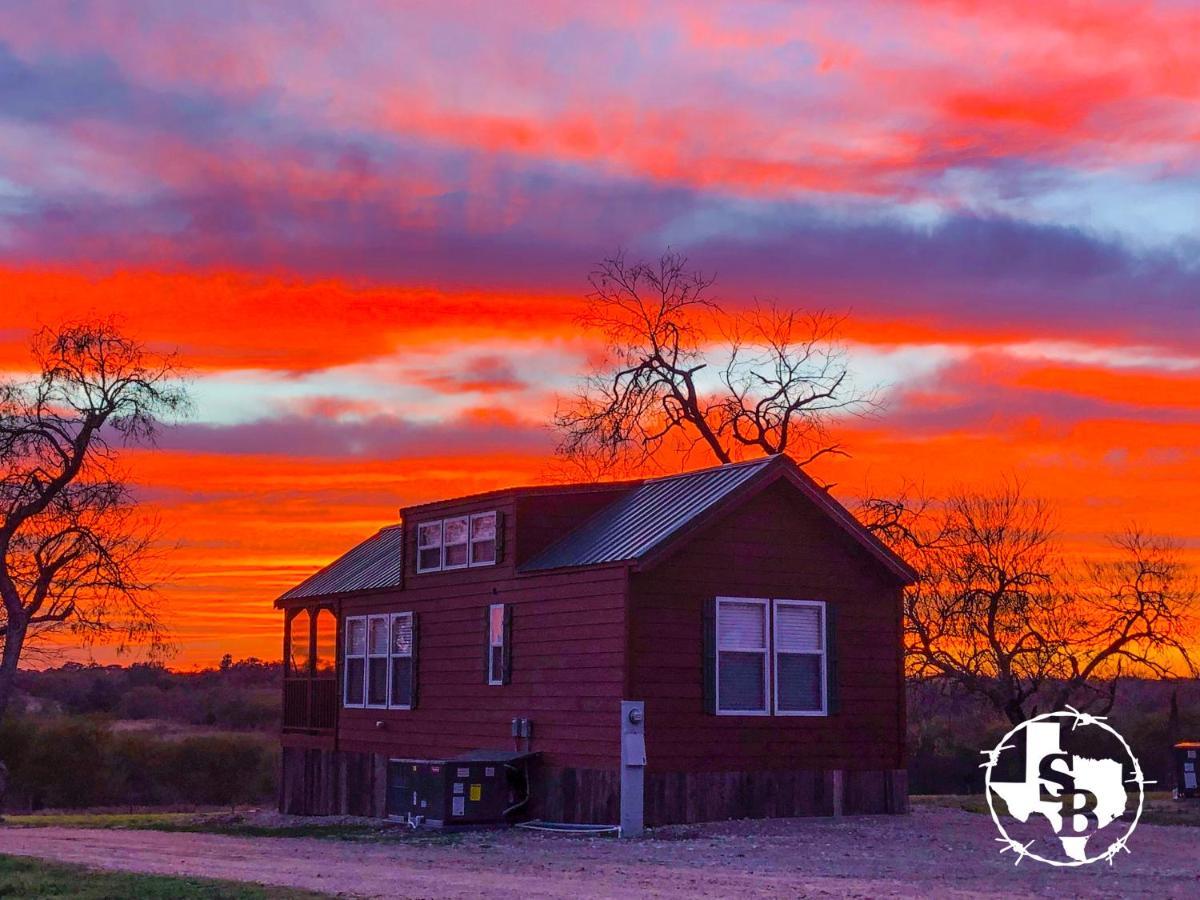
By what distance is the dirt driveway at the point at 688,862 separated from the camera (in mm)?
15359

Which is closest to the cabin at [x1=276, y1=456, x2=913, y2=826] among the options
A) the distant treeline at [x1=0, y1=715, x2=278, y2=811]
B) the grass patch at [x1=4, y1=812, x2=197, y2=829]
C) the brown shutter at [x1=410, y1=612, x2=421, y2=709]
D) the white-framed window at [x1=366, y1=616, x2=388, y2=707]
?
the brown shutter at [x1=410, y1=612, x2=421, y2=709]

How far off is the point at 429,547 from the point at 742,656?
23.8ft

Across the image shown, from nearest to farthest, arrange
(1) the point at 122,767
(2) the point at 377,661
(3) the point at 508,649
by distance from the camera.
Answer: (3) the point at 508,649, (2) the point at 377,661, (1) the point at 122,767

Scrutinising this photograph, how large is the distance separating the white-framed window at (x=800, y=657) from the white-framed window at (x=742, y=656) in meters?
0.23

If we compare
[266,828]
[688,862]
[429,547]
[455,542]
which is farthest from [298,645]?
[688,862]

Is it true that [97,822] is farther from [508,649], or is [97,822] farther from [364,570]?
[508,649]

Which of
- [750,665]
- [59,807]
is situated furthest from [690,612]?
[59,807]

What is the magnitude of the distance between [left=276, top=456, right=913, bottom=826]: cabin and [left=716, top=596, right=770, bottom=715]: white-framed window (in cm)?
3

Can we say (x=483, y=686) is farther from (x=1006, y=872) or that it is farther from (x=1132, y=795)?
(x=1132, y=795)

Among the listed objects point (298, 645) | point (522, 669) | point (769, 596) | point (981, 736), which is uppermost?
point (769, 596)

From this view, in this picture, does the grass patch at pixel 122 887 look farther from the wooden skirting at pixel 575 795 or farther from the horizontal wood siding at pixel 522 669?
the horizontal wood siding at pixel 522 669

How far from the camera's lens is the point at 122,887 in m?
14.9

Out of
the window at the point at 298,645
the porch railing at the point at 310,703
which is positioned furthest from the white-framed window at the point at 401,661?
the window at the point at 298,645

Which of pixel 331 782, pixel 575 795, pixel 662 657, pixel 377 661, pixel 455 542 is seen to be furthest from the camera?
pixel 331 782
